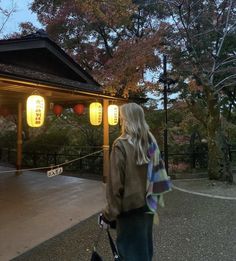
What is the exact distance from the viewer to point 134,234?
9.47ft

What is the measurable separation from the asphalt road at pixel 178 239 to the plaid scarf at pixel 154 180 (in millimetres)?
1927

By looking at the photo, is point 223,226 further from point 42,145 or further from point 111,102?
point 42,145

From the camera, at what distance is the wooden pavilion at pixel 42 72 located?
7.04 meters

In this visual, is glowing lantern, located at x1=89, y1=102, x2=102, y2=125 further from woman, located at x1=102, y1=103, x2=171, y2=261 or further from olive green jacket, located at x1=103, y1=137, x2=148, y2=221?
olive green jacket, located at x1=103, y1=137, x2=148, y2=221

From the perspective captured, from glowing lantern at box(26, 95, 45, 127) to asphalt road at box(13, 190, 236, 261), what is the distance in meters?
2.78

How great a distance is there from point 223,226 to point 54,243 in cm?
289

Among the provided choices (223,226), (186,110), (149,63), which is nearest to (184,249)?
(223,226)

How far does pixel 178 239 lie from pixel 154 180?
2.71 metres

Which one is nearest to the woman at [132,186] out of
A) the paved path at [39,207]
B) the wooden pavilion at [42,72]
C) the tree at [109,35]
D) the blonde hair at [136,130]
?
the blonde hair at [136,130]

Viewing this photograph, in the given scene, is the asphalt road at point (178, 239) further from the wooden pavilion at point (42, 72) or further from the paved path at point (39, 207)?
the wooden pavilion at point (42, 72)

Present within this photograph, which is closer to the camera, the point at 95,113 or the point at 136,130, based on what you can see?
the point at 136,130

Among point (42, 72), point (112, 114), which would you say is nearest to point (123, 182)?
point (42, 72)

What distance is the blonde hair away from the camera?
282cm

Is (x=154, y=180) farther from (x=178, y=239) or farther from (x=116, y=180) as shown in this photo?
(x=178, y=239)
